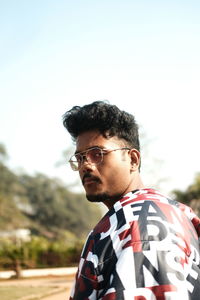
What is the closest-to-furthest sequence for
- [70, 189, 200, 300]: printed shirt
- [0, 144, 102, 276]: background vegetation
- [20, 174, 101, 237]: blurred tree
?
[70, 189, 200, 300]: printed shirt → [0, 144, 102, 276]: background vegetation → [20, 174, 101, 237]: blurred tree

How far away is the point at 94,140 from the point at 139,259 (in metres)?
0.69

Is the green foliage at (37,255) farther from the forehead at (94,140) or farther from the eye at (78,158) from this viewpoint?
the forehead at (94,140)

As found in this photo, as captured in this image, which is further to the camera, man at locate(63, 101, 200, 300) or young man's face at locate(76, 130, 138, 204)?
young man's face at locate(76, 130, 138, 204)

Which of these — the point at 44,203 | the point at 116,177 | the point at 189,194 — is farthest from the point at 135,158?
the point at 44,203

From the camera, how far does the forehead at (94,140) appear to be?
224 centimetres

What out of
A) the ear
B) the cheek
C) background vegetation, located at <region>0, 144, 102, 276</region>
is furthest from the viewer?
background vegetation, located at <region>0, 144, 102, 276</region>

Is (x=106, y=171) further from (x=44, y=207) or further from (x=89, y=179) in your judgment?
(x=44, y=207)

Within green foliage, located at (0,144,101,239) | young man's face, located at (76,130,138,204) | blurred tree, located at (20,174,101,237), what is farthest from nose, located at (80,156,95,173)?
blurred tree, located at (20,174,101,237)

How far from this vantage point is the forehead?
2.24 metres

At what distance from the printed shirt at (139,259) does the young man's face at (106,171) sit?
0.82 feet

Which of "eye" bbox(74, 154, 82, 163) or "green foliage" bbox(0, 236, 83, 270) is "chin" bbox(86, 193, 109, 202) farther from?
"green foliage" bbox(0, 236, 83, 270)

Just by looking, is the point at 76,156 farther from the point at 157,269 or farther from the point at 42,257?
the point at 42,257

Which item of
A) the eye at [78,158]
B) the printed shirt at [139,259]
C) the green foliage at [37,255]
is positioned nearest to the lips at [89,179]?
the eye at [78,158]

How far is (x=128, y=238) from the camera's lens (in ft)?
5.87
